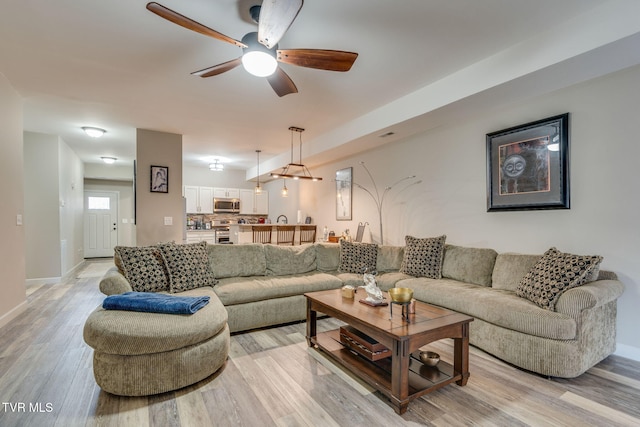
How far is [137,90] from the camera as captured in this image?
341 centimetres

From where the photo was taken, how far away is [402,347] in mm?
1830

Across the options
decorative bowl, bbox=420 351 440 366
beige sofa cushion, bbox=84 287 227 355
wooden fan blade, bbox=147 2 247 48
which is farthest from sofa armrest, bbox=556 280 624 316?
wooden fan blade, bbox=147 2 247 48

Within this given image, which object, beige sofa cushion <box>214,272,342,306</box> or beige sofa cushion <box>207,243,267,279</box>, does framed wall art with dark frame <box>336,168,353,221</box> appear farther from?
beige sofa cushion <box>207,243,267,279</box>

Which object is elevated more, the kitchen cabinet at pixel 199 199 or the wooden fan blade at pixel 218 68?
the wooden fan blade at pixel 218 68

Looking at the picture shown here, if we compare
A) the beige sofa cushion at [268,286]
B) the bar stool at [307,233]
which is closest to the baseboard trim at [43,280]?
the beige sofa cushion at [268,286]

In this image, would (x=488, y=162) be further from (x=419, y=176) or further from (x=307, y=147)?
(x=307, y=147)

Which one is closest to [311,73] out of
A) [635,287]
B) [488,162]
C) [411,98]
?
[411,98]

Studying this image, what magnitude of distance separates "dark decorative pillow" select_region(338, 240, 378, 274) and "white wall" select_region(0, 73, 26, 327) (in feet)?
12.7

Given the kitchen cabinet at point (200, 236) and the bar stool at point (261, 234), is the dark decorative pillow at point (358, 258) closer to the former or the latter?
the bar stool at point (261, 234)

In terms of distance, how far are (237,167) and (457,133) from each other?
5.97m

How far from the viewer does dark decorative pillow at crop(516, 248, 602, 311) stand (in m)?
2.36

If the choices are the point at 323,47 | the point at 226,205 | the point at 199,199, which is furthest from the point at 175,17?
the point at 226,205

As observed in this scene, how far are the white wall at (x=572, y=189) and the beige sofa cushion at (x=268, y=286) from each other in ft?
5.57

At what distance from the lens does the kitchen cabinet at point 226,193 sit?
326 inches
